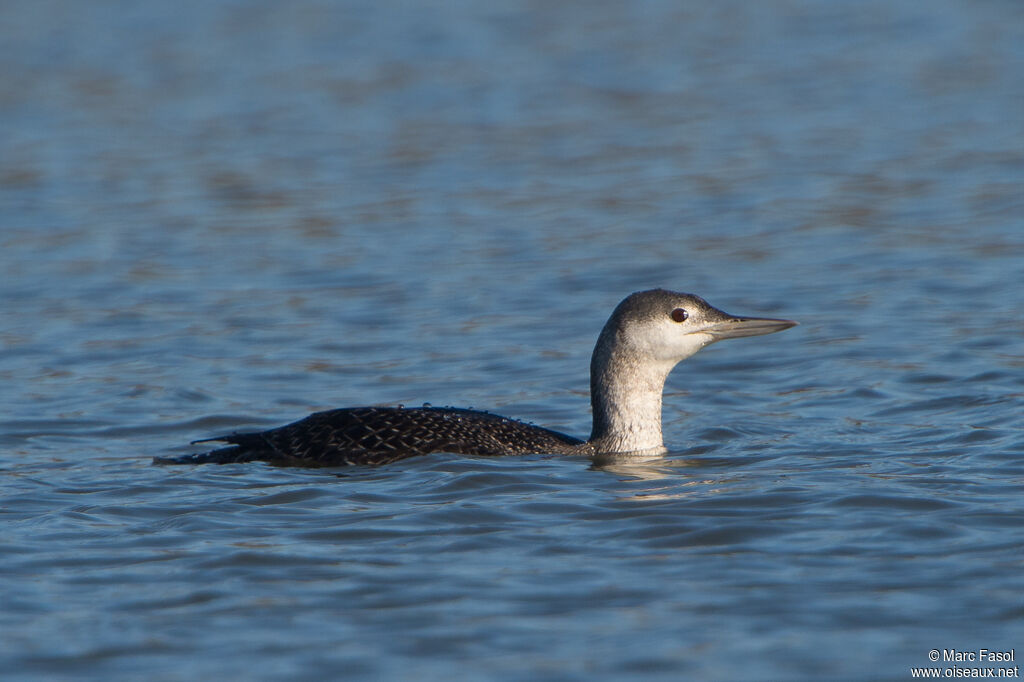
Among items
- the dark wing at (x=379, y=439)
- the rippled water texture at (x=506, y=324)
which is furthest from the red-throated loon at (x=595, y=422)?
the rippled water texture at (x=506, y=324)

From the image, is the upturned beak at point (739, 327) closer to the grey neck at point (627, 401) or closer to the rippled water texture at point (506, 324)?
the grey neck at point (627, 401)

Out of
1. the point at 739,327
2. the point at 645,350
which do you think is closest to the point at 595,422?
the point at 645,350

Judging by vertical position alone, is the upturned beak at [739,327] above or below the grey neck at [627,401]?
above

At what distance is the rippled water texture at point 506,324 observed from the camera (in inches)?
215

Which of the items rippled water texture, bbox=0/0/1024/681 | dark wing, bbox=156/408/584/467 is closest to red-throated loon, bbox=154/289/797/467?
dark wing, bbox=156/408/584/467

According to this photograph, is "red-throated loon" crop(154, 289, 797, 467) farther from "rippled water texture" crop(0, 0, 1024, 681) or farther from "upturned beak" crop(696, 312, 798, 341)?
"rippled water texture" crop(0, 0, 1024, 681)

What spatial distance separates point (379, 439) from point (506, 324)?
2966 millimetres

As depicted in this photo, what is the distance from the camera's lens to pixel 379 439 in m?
7.41

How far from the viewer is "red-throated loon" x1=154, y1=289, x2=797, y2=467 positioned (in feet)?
24.4

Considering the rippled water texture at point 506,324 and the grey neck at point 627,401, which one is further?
the grey neck at point 627,401

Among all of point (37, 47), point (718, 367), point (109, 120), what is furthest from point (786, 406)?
point (37, 47)

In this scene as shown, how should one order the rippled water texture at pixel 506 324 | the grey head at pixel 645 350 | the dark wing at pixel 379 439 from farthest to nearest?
the grey head at pixel 645 350, the dark wing at pixel 379 439, the rippled water texture at pixel 506 324

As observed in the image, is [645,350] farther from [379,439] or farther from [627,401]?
[379,439]

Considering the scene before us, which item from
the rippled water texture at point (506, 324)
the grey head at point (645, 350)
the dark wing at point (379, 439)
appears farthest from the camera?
the grey head at point (645, 350)
